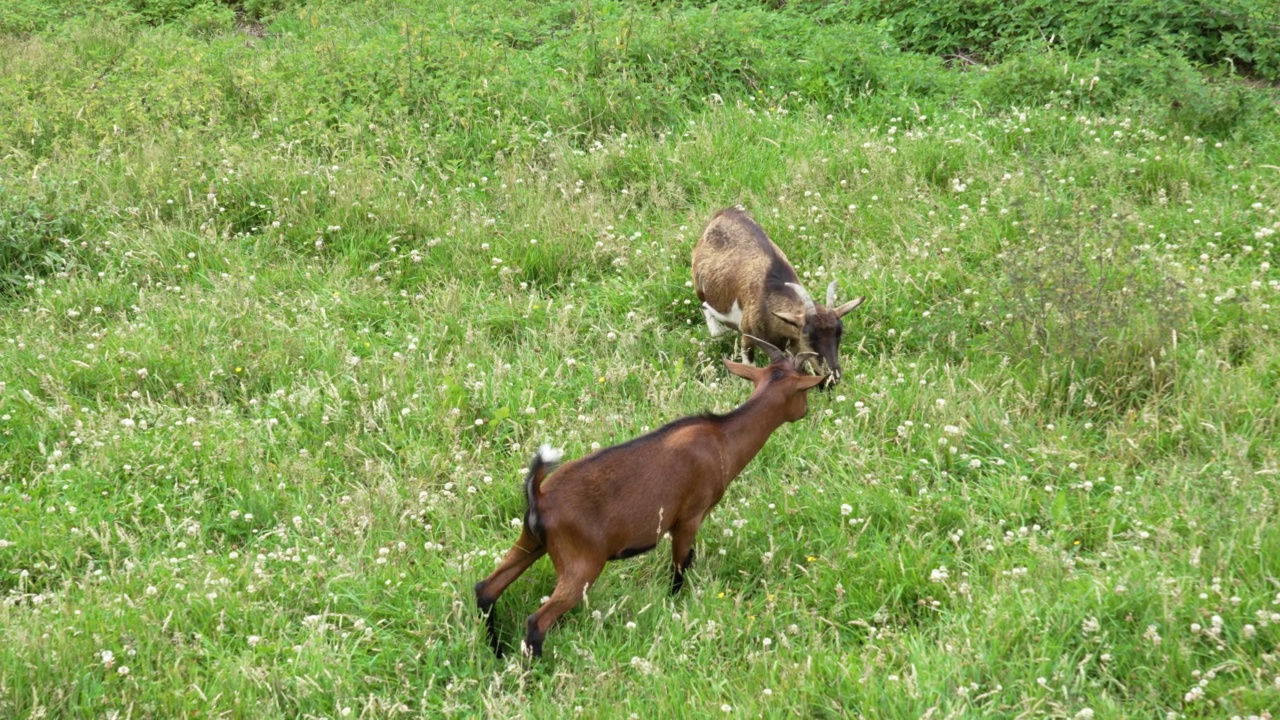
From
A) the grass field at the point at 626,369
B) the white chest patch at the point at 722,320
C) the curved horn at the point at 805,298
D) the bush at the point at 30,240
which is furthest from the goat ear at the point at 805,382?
the bush at the point at 30,240

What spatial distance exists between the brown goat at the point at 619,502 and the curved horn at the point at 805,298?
5.31 feet

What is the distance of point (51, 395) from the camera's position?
22.2ft

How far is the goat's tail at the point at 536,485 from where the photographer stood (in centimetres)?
473

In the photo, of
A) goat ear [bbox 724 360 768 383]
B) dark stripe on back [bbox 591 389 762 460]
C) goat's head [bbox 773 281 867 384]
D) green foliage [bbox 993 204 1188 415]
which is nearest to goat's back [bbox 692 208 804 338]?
goat's head [bbox 773 281 867 384]

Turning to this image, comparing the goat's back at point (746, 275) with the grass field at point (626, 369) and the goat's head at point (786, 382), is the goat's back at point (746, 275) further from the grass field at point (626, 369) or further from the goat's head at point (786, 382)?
the goat's head at point (786, 382)

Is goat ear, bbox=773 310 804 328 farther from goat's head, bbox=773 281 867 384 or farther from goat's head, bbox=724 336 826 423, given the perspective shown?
goat's head, bbox=724 336 826 423

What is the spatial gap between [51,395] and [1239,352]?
21.4ft

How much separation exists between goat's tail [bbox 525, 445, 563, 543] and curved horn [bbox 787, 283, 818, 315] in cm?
258

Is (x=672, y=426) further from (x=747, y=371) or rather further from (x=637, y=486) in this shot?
(x=747, y=371)

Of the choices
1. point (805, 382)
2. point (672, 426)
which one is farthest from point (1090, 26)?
point (672, 426)

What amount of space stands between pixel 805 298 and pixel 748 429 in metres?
1.80

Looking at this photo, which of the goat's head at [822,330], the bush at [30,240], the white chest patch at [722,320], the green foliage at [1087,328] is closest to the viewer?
the green foliage at [1087,328]

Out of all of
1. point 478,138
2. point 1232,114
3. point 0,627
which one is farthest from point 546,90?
point 0,627

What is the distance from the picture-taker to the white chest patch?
7520mm
